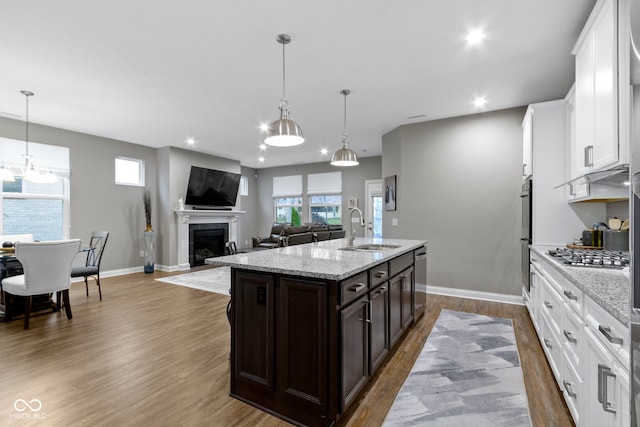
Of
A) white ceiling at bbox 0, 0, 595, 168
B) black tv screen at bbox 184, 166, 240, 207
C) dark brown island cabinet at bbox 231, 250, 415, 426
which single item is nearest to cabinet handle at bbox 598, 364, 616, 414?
dark brown island cabinet at bbox 231, 250, 415, 426

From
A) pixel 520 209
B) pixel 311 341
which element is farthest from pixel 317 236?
pixel 311 341

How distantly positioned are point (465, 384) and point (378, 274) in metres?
1.02

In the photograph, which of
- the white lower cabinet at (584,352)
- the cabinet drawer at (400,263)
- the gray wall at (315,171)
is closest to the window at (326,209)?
the gray wall at (315,171)

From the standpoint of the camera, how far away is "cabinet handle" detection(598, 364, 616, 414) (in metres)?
1.20

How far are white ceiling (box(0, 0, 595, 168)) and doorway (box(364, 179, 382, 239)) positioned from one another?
126 inches

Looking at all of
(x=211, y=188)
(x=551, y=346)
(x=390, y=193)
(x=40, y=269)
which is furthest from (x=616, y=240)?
(x=211, y=188)

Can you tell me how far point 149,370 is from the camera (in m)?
2.44

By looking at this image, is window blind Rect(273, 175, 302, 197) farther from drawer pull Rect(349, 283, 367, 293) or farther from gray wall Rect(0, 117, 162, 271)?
drawer pull Rect(349, 283, 367, 293)

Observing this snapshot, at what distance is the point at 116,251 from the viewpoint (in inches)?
245

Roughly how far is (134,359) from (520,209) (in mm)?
4816

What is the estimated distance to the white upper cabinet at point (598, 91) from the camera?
1.77 meters

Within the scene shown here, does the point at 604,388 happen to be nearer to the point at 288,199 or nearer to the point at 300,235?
the point at 300,235

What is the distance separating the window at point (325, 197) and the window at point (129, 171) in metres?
4.36

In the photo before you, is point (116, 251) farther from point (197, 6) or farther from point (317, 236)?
point (197, 6)
